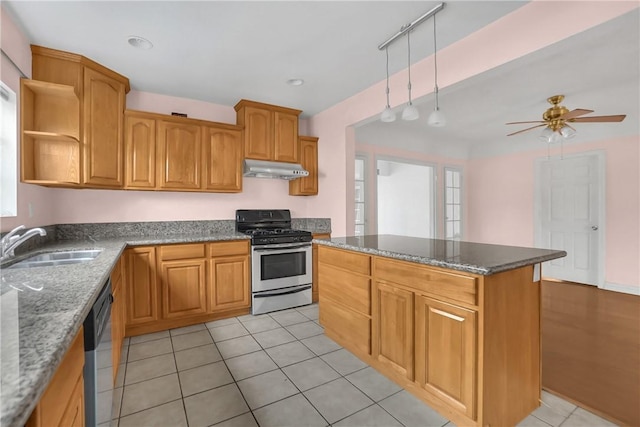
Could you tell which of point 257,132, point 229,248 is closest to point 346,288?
point 229,248

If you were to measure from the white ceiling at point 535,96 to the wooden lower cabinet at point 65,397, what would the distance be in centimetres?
279

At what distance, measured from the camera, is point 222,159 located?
346 centimetres

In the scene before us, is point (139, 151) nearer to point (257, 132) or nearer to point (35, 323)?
point (257, 132)

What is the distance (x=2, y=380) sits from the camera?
535 millimetres

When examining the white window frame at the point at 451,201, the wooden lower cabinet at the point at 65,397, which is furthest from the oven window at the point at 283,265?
the white window frame at the point at 451,201

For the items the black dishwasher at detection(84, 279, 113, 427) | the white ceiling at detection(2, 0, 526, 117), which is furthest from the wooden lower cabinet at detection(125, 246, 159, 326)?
the white ceiling at detection(2, 0, 526, 117)

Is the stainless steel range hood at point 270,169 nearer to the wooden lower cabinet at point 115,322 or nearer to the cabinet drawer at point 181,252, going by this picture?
the cabinet drawer at point 181,252

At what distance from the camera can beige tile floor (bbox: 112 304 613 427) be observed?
5.47 feet

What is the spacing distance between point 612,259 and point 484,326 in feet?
14.7

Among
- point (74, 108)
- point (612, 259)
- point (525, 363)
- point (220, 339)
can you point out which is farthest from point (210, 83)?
point (612, 259)

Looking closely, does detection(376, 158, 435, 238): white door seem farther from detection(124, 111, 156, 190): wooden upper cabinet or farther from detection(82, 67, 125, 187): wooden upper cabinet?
detection(82, 67, 125, 187): wooden upper cabinet

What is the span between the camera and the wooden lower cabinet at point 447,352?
150cm

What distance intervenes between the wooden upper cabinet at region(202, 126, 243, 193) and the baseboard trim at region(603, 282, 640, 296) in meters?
5.43

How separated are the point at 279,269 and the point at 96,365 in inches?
91.6
